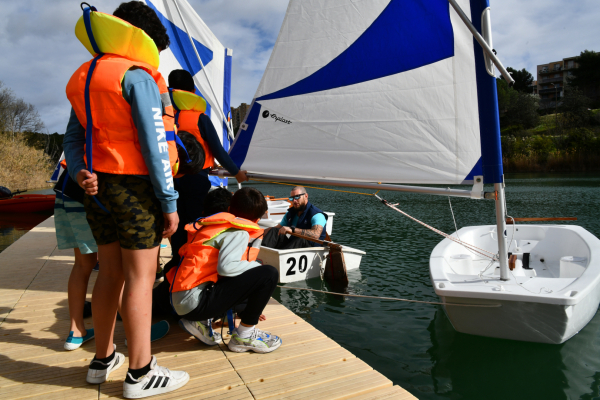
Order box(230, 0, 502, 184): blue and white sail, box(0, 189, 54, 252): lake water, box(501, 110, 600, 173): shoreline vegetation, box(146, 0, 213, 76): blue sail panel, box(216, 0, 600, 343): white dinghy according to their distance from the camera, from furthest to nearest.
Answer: box(501, 110, 600, 173): shoreline vegetation < box(0, 189, 54, 252): lake water < box(146, 0, 213, 76): blue sail panel < box(230, 0, 502, 184): blue and white sail < box(216, 0, 600, 343): white dinghy

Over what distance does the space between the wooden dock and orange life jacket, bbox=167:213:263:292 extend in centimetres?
46

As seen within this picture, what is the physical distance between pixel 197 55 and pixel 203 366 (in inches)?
161

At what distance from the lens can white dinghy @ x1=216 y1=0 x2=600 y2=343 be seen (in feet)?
9.71

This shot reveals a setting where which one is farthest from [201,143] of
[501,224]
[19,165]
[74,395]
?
[19,165]

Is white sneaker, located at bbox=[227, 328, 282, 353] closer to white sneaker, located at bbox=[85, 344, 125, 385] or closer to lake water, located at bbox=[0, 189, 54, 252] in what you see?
white sneaker, located at bbox=[85, 344, 125, 385]

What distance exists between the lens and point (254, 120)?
3.72 meters

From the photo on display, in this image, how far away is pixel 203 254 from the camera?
2.14m

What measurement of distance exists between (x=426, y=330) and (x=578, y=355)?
50.9 inches

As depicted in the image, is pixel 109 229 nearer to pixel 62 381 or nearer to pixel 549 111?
pixel 62 381

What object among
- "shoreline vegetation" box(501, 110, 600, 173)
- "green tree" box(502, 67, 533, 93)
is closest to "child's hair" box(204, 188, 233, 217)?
"shoreline vegetation" box(501, 110, 600, 173)

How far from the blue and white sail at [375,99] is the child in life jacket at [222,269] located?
1236 millimetres

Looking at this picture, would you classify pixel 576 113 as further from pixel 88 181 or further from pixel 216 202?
pixel 88 181

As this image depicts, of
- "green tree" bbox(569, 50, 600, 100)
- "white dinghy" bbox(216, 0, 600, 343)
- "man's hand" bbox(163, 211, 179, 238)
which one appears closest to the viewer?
"man's hand" bbox(163, 211, 179, 238)

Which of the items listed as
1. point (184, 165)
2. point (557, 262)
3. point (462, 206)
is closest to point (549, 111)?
point (462, 206)
